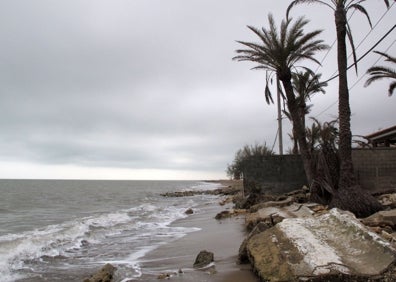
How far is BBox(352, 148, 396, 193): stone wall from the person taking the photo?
2133cm

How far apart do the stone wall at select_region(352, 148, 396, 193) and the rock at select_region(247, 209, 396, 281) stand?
14.5m

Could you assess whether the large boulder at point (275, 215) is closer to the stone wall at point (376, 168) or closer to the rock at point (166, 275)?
the rock at point (166, 275)

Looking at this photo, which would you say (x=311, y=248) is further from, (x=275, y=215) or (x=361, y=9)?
(x=361, y=9)

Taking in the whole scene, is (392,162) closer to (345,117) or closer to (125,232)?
(345,117)

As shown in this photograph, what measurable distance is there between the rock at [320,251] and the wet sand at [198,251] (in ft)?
1.94

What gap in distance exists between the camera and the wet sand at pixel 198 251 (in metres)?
8.24

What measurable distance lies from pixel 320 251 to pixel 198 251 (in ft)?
16.9

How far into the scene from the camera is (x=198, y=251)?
11.5 metres

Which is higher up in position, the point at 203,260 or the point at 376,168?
the point at 376,168

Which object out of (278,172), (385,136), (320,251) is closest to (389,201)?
(278,172)

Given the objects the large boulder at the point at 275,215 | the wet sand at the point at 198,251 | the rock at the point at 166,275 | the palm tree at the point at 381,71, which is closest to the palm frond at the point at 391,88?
the palm tree at the point at 381,71

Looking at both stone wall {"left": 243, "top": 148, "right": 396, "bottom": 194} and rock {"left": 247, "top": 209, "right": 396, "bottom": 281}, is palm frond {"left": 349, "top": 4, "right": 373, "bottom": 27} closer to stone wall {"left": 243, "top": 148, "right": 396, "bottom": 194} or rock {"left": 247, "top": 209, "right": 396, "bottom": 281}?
stone wall {"left": 243, "top": 148, "right": 396, "bottom": 194}

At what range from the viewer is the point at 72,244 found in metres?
15.0

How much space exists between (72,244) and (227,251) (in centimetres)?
667
